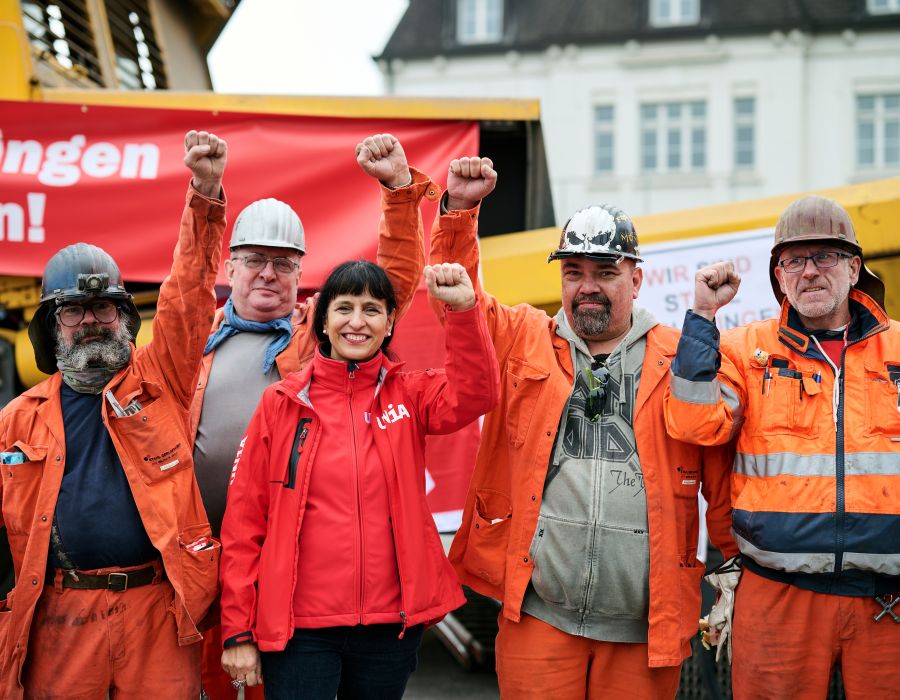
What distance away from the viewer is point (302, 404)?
274 cm

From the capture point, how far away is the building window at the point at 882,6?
22594 millimetres

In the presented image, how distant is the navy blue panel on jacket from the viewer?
2.79 m

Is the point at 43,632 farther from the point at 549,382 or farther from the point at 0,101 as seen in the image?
the point at 0,101

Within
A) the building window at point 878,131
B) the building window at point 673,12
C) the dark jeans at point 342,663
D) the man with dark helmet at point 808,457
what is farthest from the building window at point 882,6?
the dark jeans at point 342,663

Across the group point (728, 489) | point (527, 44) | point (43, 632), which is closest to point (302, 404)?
point (43, 632)

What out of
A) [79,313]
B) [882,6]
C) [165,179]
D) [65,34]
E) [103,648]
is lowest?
[103,648]

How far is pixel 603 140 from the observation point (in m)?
22.8

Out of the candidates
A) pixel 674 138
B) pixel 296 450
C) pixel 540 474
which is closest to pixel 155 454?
pixel 296 450

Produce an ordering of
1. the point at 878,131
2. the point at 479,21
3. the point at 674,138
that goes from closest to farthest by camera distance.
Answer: the point at 878,131 < the point at 674,138 < the point at 479,21

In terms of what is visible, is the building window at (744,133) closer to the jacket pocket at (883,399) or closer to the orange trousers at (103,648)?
the jacket pocket at (883,399)

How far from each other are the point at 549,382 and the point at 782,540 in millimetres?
814

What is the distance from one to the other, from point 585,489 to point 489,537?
353 millimetres

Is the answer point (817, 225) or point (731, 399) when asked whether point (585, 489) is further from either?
point (817, 225)

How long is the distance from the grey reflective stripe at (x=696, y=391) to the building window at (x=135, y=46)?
4.54m
